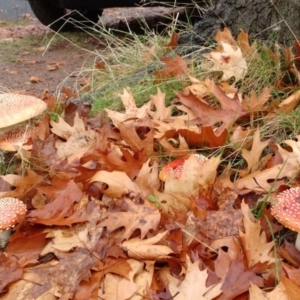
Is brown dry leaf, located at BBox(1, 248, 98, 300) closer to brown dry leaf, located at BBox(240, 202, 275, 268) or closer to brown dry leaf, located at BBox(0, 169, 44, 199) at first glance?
brown dry leaf, located at BBox(0, 169, 44, 199)

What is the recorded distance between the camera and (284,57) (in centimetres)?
274

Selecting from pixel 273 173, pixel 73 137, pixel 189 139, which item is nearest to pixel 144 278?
pixel 273 173

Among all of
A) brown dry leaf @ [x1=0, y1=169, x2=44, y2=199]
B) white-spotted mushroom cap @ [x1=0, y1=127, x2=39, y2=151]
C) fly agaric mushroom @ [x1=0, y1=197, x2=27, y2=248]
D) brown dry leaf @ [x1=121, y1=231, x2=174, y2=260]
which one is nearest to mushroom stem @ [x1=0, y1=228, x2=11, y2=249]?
fly agaric mushroom @ [x1=0, y1=197, x2=27, y2=248]

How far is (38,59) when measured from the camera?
612 centimetres

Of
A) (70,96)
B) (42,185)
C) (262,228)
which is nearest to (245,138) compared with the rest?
(262,228)

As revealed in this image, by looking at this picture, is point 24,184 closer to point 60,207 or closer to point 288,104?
point 60,207

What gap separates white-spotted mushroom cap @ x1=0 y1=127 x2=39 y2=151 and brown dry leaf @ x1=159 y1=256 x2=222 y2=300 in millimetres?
1130

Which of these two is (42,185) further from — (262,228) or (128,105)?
(262,228)

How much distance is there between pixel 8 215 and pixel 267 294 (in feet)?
3.11

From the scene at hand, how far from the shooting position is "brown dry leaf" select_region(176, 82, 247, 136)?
7.78ft

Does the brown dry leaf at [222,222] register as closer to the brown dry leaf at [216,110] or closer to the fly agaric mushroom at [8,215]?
the brown dry leaf at [216,110]

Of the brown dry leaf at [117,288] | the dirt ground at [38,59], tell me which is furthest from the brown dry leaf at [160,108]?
the dirt ground at [38,59]

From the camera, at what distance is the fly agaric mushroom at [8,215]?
184 cm

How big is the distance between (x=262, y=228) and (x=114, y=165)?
26.2 inches
